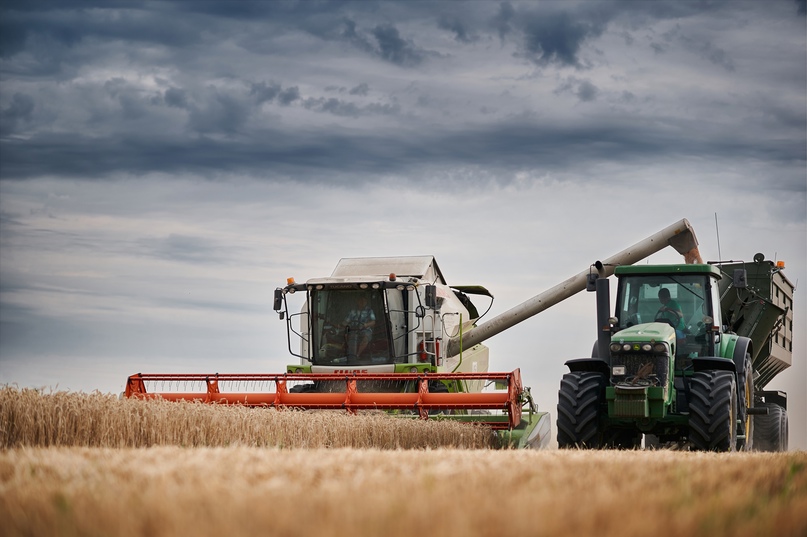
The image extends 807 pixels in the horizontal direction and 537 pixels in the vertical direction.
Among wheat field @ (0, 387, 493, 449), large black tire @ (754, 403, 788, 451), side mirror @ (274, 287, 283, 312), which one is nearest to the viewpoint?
wheat field @ (0, 387, 493, 449)

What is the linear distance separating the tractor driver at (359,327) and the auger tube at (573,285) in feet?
5.98

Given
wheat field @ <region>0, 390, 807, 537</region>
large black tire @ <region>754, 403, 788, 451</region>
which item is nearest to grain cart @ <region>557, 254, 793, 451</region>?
large black tire @ <region>754, 403, 788, 451</region>

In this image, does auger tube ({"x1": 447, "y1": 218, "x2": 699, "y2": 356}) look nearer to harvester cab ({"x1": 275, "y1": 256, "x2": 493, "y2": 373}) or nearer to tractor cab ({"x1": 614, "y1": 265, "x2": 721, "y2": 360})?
harvester cab ({"x1": 275, "y1": 256, "x2": 493, "y2": 373})

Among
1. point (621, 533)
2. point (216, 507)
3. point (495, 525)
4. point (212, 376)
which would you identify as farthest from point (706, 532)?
point (212, 376)

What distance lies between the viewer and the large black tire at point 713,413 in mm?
9820

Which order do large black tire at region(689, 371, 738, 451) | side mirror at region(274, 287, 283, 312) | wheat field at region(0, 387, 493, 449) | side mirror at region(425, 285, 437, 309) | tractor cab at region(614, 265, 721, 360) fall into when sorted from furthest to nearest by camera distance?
side mirror at region(274, 287, 283, 312), side mirror at region(425, 285, 437, 309), tractor cab at region(614, 265, 721, 360), large black tire at region(689, 371, 738, 451), wheat field at region(0, 387, 493, 449)

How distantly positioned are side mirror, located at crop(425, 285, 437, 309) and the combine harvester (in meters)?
0.02

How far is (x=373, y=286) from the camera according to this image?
14.9 m

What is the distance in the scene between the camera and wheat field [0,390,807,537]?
8.89 ft

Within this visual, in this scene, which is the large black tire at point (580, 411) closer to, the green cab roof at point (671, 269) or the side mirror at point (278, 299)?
the green cab roof at point (671, 269)

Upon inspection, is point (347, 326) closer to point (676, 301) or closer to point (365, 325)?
point (365, 325)

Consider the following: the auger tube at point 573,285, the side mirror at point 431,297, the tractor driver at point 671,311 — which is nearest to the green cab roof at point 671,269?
the tractor driver at point 671,311

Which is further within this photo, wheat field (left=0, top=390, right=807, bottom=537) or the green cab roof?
the green cab roof

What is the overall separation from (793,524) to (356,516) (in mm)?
1369
